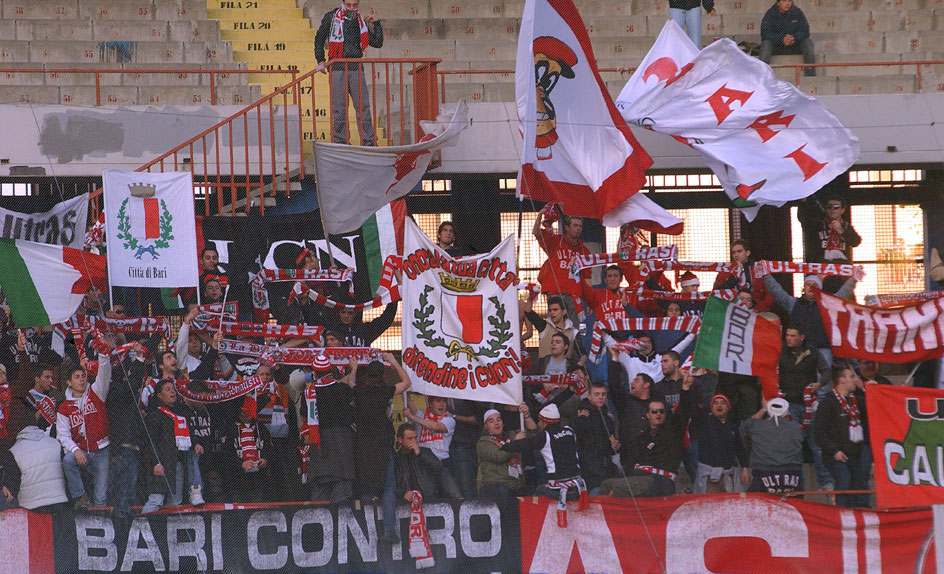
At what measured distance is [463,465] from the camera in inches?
559

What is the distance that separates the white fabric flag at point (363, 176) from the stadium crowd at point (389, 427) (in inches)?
36.2

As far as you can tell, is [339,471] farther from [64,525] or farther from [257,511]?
[64,525]

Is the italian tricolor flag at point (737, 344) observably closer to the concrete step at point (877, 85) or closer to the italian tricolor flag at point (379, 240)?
the italian tricolor flag at point (379, 240)

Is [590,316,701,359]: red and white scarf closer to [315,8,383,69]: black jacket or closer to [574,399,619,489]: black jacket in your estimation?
[574,399,619,489]: black jacket

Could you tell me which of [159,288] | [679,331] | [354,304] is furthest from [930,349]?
[159,288]

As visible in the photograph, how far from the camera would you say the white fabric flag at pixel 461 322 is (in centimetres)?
1417

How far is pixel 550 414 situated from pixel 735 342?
6.35ft

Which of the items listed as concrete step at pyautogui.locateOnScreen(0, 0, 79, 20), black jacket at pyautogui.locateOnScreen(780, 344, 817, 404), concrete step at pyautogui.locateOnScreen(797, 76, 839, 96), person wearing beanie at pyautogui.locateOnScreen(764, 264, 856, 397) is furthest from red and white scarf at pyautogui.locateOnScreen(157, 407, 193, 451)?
concrete step at pyautogui.locateOnScreen(797, 76, 839, 96)

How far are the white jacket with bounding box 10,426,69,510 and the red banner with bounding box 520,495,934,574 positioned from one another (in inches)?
168

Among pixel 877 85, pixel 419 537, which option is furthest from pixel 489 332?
pixel 877 85

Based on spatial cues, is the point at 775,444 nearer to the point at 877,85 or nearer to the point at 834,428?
the point at 834,428

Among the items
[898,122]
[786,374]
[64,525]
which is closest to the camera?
[64,525]

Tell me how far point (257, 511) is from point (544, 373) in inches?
124

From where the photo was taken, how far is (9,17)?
20.3 meters
